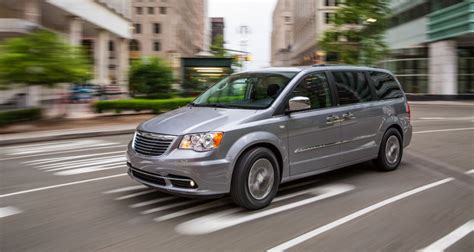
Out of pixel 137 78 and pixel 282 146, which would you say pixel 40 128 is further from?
pixel 282 146

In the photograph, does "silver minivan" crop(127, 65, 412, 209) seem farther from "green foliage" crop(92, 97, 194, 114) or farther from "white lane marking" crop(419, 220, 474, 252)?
"green foliage" crop(92, 97, 194, 114)

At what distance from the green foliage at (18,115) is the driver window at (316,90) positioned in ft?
38.6

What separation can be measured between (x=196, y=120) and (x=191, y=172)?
2.32 ft

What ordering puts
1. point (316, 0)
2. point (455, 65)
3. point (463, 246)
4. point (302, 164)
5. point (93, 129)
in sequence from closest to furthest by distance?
point (463, 246)
point (302, 164)
point (93, 129)
point (455, 65)
point (316, 0)

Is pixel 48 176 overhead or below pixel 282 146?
below

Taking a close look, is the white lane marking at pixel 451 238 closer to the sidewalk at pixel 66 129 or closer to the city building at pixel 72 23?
the sidewalk at pixel 66 129

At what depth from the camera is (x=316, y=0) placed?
8606 cm

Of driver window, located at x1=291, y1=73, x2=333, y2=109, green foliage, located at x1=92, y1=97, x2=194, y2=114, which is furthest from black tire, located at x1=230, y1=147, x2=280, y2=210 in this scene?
green foliage, located at x1=92, y1=97, x2=194, y2=114

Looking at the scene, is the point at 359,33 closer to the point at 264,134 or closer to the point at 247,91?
the point at 247,91

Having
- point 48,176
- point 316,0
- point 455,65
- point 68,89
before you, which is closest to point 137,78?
point 68,89

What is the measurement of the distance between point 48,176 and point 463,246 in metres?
6.18

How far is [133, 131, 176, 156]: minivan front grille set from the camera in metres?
5.20

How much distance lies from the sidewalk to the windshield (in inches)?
314

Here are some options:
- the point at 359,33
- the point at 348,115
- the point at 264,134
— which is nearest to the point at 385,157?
the point at 348,115
